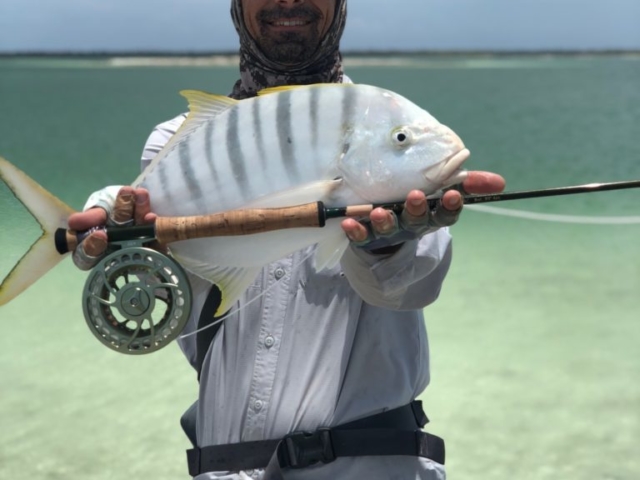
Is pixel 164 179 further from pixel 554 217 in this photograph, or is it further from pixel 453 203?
pixel 554 217

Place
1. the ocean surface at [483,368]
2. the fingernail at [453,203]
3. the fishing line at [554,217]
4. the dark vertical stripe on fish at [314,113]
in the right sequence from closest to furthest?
1. the fingernail at [453,203]
2. the dark vertical stripe on fish at [314,113]
3. the ocean surface at [483,368]
4. the fishing line at [554,217]

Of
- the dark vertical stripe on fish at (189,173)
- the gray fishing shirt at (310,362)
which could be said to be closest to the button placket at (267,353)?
the gray fishing shirt at (310,362)

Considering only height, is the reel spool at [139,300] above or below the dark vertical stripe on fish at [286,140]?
below

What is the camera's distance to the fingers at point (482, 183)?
159cm

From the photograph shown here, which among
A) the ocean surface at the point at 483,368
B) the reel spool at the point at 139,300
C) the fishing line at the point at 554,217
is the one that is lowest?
the ocean surface at the point at 483,368

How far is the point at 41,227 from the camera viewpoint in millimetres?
1688

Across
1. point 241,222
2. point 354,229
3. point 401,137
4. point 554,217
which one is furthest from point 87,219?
point 554,217

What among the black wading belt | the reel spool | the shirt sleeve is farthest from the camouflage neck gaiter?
the black wading belt

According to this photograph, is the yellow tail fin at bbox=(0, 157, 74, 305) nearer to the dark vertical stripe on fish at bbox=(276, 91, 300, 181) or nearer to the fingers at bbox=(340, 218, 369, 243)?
the dark vertical stripe on fish at bbox=(276, 91, 300, 181)

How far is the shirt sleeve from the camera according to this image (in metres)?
1.77

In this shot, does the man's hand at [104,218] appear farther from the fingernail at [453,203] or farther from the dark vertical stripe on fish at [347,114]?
the fingernail at [453,203]

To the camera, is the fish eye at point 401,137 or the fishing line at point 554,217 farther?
the fishing line at point 554,217

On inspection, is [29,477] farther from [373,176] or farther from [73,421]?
[373,176]

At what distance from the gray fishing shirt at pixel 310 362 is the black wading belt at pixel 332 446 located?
0.06ft
